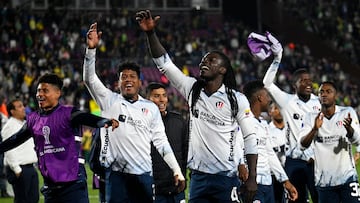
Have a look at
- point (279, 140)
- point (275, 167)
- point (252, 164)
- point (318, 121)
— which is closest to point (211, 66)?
point (252, 164)

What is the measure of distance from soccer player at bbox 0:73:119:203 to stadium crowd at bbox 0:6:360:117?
19615 mm

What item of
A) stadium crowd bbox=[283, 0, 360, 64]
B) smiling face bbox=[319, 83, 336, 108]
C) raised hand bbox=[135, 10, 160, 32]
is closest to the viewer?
raised hand bbox=[135, 10, 160, 32]

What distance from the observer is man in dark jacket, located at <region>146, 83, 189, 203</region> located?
10117 millimetres

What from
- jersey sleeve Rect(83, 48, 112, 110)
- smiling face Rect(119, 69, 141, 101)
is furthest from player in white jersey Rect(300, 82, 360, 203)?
jersey sleeve Rect(83, 48, 112, 110)

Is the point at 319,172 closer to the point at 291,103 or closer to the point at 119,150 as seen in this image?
the point at 291,103

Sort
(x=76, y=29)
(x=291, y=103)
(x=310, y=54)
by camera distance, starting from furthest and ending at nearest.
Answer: (x=310, y=54), (x=76, y=29), (x=291, y=103)

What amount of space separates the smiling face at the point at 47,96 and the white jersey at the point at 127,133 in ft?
1.39

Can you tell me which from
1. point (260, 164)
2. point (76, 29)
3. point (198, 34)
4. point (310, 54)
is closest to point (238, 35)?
point (198, 34)

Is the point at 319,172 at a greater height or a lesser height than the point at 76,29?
lesser

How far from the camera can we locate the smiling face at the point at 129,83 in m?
9.02

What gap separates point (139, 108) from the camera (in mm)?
9023

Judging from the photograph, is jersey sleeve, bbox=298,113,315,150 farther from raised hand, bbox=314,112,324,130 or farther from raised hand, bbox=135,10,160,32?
raised hand, bbox=135,10,160,32

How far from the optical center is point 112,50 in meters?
35.7

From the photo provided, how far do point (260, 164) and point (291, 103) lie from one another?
260 centimetres
